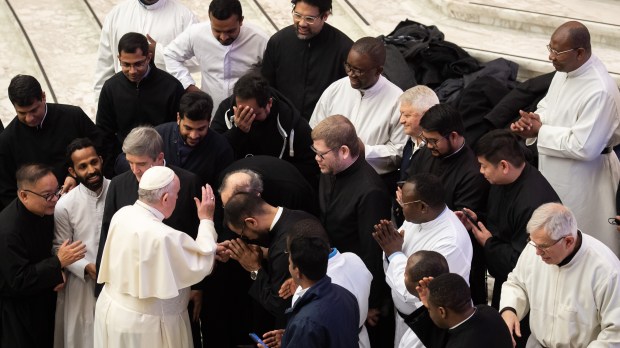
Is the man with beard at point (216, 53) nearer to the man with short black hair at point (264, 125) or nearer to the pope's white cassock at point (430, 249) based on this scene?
the man with short black hair at point (264, 125)

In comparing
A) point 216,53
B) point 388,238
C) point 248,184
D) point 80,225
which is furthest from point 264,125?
point 388,238

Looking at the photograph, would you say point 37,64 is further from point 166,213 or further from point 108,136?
point 166,213

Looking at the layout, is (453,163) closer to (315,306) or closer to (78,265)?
(315,306)

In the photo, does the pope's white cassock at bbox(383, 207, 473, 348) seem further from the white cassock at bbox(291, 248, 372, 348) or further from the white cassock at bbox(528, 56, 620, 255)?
the white cassock at bbox(528, 56, 620, 255)

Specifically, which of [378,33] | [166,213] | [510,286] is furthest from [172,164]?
[378,33]

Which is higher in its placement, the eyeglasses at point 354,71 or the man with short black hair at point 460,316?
the man with short black hair at point 460,316

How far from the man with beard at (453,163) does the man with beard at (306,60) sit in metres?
1.31

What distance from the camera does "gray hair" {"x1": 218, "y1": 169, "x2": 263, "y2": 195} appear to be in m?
6.06

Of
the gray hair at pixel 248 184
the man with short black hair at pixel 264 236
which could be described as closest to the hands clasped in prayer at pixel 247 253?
the man with short black hair at pixel 264 236

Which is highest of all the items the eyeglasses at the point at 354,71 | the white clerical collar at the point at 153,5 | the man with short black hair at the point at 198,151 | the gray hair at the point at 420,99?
the gray hair at the point at 420,99

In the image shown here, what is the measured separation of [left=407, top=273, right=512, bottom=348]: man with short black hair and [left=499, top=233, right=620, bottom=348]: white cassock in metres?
0.60

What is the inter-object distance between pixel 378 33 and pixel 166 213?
3.52 metres

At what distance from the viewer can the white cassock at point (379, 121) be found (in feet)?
22.6

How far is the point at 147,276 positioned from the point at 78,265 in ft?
2.29
